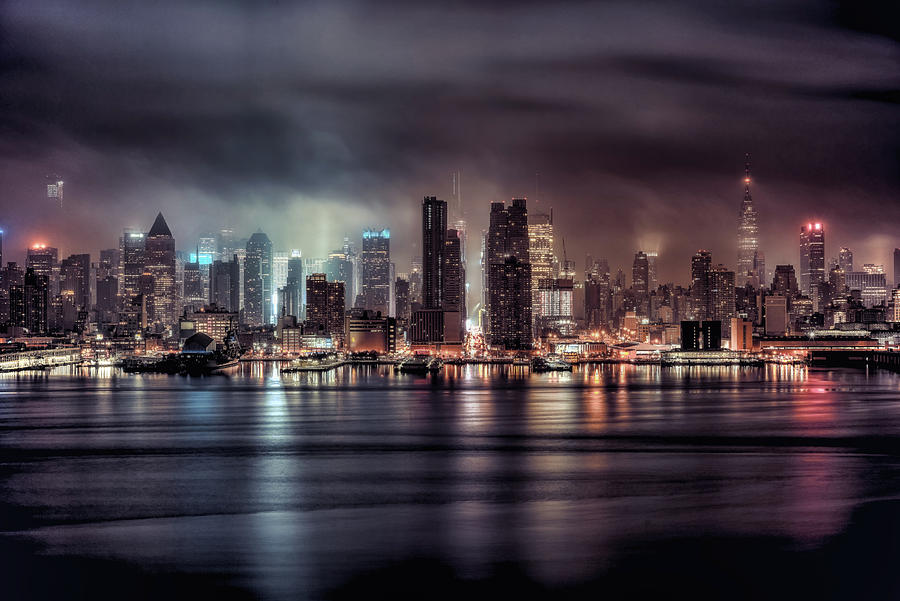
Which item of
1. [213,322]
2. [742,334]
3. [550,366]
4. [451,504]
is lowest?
[451,504]

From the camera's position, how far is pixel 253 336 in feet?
492

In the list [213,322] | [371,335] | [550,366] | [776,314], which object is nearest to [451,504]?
[550,366]

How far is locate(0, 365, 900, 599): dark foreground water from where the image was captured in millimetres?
15625

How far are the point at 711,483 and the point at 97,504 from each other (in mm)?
15481

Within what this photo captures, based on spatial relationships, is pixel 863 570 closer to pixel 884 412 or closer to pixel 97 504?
pixel 97 504

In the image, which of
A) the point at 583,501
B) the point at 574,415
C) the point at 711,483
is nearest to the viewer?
the point at 583,501

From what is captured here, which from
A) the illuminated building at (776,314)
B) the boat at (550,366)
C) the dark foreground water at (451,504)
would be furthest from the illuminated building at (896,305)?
the dark foreground water at (451,504)

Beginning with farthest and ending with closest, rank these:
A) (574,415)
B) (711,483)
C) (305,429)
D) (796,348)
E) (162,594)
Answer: (796,348) → (574,415) → (305,429) → (711,483) → (162,594)

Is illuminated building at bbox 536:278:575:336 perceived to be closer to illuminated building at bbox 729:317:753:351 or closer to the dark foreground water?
illuminated building at bbox 729:317:753:351

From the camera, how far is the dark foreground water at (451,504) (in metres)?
15.6

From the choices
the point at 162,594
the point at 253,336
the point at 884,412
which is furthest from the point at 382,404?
the point at 253,336

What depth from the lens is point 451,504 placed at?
21219 mm

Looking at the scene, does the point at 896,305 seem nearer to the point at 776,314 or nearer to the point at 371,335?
the point at 776,314

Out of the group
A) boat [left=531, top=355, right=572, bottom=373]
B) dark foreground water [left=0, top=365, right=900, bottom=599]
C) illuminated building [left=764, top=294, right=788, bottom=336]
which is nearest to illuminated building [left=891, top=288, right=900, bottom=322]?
illuminated building [left=764, top=294, right=788, bottom=336]
